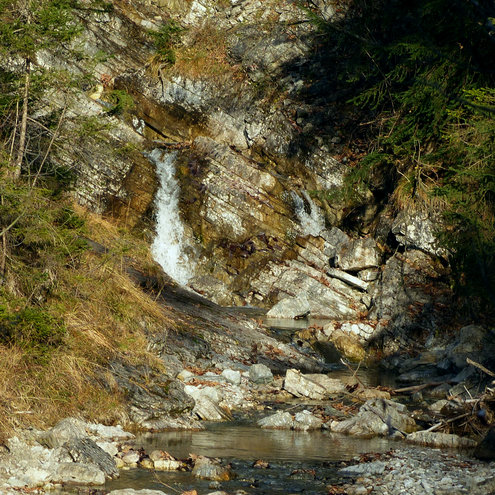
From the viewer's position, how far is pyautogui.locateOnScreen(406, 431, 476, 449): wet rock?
7.98 m

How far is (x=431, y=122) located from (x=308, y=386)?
32.6 ft

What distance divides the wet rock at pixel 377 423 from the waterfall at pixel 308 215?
36.5 ft

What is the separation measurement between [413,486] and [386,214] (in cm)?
1356

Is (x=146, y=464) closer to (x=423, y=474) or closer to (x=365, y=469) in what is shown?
(x=365, y=469)

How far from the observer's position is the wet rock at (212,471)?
6.28 meters

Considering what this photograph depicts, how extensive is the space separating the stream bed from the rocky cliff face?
7.99 metres

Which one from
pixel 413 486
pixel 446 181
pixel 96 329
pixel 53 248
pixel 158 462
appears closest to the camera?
pixel 413 486

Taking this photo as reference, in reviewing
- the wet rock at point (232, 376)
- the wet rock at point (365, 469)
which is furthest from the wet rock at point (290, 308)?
the wet rock at point (365, 469)

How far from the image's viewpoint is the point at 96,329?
881 cm

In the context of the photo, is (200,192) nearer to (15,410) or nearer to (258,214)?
(258,214)

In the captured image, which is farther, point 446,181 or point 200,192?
point 200,192

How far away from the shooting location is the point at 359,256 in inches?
725

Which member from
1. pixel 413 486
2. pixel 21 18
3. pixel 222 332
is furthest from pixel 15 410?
pixel 222 332

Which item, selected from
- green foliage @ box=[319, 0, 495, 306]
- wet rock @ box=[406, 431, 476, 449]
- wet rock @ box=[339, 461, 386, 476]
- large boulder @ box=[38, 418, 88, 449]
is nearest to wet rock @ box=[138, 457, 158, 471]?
large boulder @ box=[38, 418, 88, 449]
